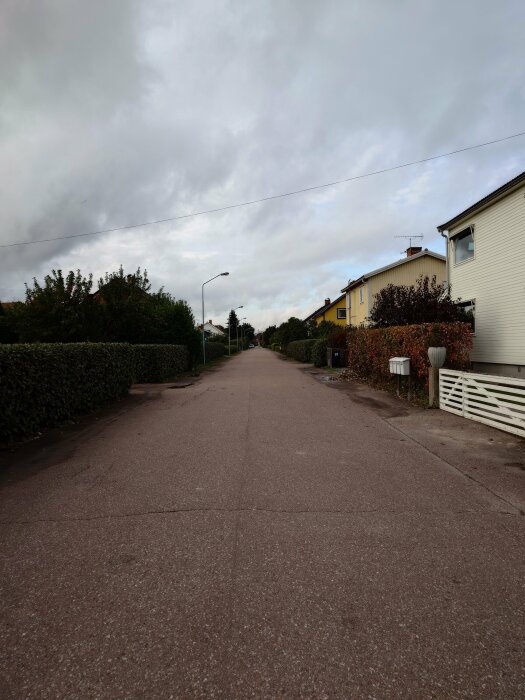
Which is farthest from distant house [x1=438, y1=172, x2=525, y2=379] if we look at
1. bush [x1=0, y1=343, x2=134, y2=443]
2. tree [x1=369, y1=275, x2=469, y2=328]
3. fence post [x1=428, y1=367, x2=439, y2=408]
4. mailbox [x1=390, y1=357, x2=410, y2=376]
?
bush [x1=0, y1=343, x2=134, y2=443]

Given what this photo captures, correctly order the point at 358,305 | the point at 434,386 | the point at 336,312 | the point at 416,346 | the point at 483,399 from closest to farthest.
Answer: the point at 483,399 → the point at 434,386 → the point at 416,346 → the point at 358,305 → the point at 336,312

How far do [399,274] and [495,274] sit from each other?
16744 mm

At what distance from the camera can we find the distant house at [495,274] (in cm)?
1348

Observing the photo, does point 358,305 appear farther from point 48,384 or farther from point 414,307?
point 48,384

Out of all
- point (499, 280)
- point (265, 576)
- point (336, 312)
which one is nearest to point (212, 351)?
point (336, 312)

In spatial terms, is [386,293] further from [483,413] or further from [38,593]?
[38,593]

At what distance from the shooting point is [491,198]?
14367 mm

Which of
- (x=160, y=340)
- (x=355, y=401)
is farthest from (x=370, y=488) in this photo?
(x=160, y=340)

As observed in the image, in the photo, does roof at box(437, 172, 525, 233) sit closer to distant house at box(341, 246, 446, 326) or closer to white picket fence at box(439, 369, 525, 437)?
white picket fence at box(439, 369, 525, 437)

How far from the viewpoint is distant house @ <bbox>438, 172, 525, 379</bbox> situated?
1348 cm

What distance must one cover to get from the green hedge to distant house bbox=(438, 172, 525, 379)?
13744 mm

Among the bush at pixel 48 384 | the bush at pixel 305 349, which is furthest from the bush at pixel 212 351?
the bush at pixel 48 384

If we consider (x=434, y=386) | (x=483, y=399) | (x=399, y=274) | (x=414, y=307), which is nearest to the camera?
(x=483, y=399)

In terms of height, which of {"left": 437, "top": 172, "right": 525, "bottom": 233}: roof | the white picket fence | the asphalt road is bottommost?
the asphalt road
